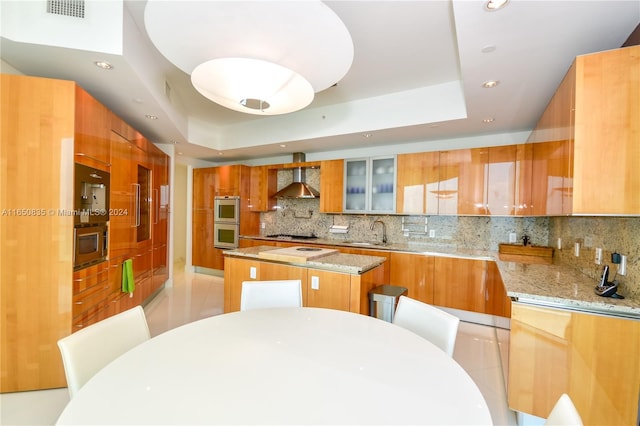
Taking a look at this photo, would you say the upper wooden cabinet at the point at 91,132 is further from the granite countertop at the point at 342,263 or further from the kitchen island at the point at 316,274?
the granite countertop at the point at 342,263

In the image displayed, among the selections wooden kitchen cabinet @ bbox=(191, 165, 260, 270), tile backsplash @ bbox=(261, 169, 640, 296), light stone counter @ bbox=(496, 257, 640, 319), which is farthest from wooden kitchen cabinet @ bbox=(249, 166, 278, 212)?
light stone counter @ bbox=(496, 257, 640, 319)

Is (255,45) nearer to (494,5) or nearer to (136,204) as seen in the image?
(494,5)

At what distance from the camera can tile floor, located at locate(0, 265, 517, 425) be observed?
73.6 inches

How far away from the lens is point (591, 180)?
1.57 m

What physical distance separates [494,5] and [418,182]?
256 cm

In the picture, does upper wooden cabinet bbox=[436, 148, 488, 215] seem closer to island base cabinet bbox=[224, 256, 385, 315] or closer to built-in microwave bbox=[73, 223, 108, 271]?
island base cabinet bbox=[224, 256, 385, 315]

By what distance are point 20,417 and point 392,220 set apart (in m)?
4.11

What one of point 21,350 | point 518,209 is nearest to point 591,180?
point 518,209

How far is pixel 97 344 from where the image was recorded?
47.8 inches

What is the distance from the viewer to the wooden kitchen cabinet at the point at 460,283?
3322 mm

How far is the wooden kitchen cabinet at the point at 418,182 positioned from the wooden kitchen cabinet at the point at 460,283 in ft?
2.39

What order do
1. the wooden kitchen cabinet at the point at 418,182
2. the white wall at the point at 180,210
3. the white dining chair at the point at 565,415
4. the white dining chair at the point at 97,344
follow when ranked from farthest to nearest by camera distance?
Result: the white wall at the point at 180,210, the wooden kitchen cabinet at the point at 418,182, the white dining chair at the point at 97,344, the white dining chair at the point at 565,415

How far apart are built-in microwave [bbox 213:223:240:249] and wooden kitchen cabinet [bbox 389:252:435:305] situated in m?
2.96

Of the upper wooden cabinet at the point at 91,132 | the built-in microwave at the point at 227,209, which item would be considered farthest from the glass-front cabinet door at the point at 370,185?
the upper wooden cabinet at the point at 91,132
